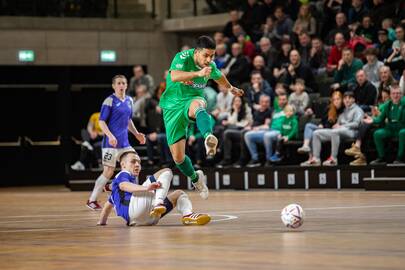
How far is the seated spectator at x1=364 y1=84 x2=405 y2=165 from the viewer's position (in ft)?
58.5

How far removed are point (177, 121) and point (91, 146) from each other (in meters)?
11.8

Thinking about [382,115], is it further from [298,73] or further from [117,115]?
[117,115]

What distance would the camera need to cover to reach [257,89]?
21250 millimetres

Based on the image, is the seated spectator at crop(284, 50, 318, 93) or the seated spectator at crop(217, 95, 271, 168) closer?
the seated spectator at crop(217, 95, 271, 168)

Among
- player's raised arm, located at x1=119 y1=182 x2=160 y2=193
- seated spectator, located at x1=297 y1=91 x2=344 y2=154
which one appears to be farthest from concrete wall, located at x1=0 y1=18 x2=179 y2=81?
player's raised arm, located at x1=119 y1=182 x2=160 y2=193

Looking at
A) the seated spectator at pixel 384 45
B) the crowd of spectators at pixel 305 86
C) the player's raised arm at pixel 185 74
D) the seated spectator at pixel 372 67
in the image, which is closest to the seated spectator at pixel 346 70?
the crowd of spectators at pixel 305 86

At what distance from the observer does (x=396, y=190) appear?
17516 mm

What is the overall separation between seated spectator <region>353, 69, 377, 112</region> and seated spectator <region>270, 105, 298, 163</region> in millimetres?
1347

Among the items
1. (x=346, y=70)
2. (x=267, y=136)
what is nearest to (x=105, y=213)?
(x=267, y=136)

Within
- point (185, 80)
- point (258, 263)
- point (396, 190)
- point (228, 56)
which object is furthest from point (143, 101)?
point (258, 263)

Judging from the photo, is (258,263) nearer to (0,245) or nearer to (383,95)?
(0,245)

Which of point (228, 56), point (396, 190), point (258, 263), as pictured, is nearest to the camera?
point (258, 263)

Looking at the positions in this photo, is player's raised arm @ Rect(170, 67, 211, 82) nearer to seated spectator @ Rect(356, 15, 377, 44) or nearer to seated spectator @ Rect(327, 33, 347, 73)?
seated spectator @ Rect(327, 33, 347, 73)

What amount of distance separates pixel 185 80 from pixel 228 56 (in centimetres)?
1157
